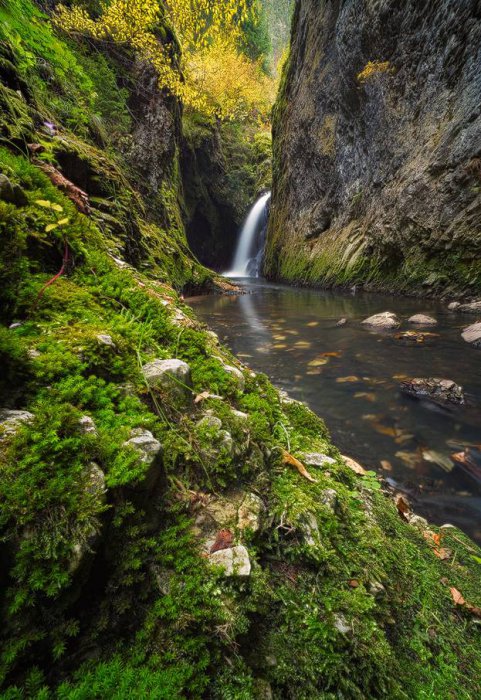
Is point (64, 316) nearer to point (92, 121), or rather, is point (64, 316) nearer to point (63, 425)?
point (63, 425)

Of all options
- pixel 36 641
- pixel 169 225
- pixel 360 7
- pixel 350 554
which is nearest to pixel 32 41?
pixel 36 641

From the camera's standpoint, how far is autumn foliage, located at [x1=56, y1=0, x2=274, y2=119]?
8570 millimetres

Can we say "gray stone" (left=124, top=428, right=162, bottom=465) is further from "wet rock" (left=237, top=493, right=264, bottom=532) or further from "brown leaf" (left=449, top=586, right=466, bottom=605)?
"brown leaf" (left=449, top=586, right=466, bottom=605)

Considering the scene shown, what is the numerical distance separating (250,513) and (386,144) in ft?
50.2

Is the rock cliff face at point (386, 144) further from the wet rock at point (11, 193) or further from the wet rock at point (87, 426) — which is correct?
the wet rock at point (87, 426)

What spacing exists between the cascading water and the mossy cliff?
25680 mm

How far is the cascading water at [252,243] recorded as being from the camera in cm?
2717

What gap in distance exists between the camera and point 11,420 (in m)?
1.04

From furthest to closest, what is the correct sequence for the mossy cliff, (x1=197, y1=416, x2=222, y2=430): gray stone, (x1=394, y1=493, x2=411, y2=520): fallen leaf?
(x1=394, y1=493, x2=411, y2=520): fallen leaf < (x1=197, y1=416, x2=222, y2=430): gray stone < the mossy cliff

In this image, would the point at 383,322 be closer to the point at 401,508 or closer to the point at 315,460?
the point at 401,508

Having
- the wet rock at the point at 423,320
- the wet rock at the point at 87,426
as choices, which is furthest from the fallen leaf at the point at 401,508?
the wet rock at the point at 423,320

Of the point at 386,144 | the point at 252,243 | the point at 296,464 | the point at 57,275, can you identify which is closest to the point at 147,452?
the point at 296,464

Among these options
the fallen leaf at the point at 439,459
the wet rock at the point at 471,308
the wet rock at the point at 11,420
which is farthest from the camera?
the wet rock at the point at 471,308

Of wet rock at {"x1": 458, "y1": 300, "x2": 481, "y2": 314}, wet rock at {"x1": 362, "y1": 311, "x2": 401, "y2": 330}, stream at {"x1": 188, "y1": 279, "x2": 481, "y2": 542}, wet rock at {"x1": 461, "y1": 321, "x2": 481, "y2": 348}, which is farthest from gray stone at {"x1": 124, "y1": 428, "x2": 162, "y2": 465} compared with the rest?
wet rock at {"x1": 458, "y1": 300, "x2": 481, "y2": 314}
